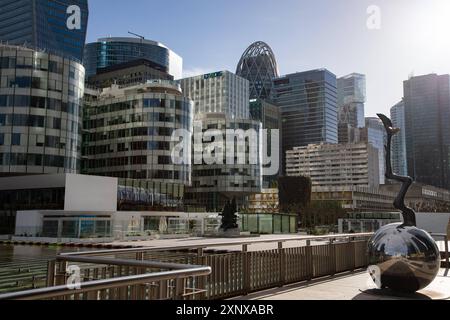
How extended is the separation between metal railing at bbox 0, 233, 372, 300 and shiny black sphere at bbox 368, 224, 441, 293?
2409mm

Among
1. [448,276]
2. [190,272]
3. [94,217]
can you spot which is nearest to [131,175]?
[94,217]

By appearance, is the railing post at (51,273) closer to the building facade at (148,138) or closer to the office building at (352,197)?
the building facade at (148,138)

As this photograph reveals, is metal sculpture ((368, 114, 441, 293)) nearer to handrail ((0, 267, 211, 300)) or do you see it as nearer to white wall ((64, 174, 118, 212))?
handrail ((0, 267, 211, 300))

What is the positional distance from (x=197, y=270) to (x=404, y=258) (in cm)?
598

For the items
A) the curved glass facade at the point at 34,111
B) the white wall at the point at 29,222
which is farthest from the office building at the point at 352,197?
the white wall at the point at 29,222

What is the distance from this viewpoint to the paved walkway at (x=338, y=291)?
32.8 feet

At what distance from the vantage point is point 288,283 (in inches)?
470

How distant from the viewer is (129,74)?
16600cm

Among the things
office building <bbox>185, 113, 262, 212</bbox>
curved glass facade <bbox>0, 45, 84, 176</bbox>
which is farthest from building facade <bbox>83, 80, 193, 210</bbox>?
office building <bbox>185, 113, 262, 212</bbox>

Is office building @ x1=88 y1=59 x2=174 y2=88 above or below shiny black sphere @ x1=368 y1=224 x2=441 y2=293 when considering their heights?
above

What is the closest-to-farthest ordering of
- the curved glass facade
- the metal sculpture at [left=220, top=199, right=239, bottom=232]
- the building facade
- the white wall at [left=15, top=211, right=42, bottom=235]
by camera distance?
the white wall at [left=15, top=211, right=42, bottom=235] → the metal sculpture at [left=220, top=199, right=239, bottom=232] → the curved glass facade → the building facade

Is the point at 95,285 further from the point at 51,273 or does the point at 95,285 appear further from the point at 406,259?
the point at 406,259

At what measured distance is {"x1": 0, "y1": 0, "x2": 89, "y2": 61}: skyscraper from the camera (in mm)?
163125

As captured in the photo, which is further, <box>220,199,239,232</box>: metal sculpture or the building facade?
the building facade
